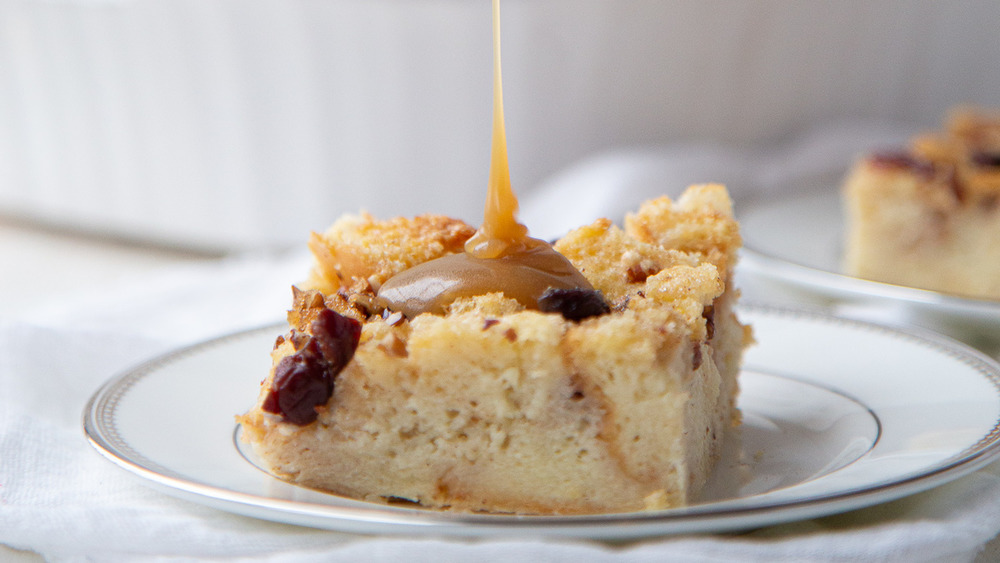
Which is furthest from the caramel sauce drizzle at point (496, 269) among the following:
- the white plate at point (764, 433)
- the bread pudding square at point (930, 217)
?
the bread pudding square at point (930, 217)

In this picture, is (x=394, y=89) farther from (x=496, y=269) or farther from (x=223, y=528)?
(x=223, y=528)

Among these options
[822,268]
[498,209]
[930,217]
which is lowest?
[498,209]

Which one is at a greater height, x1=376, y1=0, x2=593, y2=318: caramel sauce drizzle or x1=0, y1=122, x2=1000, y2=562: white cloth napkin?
x1=376, y1=0, x2=593, y2=318: caramel sauce drizzle

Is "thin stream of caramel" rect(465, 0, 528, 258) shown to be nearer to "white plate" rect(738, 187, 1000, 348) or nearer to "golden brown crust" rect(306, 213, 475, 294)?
"golden brown crust" rect(306, 213, 475, 294)

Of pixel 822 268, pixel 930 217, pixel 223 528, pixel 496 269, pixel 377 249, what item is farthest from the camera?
pixel 930 217

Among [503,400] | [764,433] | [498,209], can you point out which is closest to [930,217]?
[764,433]

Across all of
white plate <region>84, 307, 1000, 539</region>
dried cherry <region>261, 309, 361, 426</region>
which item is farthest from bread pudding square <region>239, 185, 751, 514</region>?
white plate <region>84, 307, 1000, 539</region>
